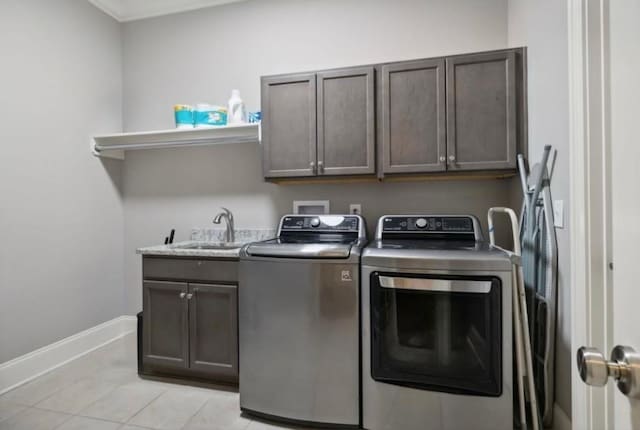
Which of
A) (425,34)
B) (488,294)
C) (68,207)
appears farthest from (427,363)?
(68,207)

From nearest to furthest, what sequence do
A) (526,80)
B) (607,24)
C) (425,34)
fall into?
(607,24), (526,80), (425,34)

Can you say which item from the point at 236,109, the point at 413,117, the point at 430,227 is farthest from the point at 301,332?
the point at 236,109

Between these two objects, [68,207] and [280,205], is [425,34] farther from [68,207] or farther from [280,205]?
[68,207]

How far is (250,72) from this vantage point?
2.69 metres

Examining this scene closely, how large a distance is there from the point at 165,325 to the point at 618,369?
232 cm

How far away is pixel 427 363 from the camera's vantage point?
5.04ft

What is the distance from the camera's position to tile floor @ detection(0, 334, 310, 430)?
1.72 m

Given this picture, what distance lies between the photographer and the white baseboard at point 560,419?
149 cm

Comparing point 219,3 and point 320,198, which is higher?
point 219,3

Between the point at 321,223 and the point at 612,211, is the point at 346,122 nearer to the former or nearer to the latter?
the point at 321,223

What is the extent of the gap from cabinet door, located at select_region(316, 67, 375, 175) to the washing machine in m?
0.75

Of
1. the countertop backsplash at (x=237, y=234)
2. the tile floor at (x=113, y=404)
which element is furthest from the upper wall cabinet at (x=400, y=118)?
the tile floor at (x=113, y=404)

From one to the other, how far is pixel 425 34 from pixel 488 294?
6.39ft

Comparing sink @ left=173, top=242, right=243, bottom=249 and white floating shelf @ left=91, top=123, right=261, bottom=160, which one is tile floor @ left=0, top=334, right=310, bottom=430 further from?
white floating shelf @ left=91, top=123, right=261, bottom=160
